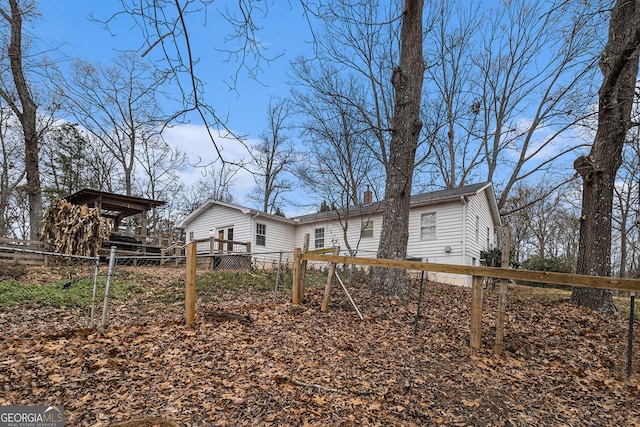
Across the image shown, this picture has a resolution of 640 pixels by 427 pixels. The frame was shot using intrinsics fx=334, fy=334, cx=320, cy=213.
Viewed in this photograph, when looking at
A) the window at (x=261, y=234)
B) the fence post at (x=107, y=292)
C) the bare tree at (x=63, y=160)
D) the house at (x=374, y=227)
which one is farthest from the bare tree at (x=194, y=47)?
the bare tree at (x=63, y=160)

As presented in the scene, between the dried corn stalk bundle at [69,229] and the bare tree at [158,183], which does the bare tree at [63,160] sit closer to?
the bare tree at [158,183]

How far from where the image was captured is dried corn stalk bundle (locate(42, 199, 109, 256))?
9.77m

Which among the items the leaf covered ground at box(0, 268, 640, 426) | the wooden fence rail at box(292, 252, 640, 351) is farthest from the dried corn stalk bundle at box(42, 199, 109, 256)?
the wooden fence rail at box(292, 252, 640, 351)

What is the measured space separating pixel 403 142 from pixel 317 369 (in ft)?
15.6

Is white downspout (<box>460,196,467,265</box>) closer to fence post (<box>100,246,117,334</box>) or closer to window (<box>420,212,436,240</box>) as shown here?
window (<box>420,212,436,240</box>)

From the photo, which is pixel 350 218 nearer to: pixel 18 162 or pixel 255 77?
pixel 255 77

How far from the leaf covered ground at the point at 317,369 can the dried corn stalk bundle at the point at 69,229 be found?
4906mm

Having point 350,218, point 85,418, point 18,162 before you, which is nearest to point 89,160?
point 18,162

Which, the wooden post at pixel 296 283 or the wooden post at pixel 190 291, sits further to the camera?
the wooden post at pixel 296 283

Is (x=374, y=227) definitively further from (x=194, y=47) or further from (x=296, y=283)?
(x=194, y=47)

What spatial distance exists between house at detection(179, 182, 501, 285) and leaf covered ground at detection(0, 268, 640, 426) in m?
6.03

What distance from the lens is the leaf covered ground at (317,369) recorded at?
8.93 feet

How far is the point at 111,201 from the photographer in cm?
1337

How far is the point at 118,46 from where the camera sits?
2039mm
